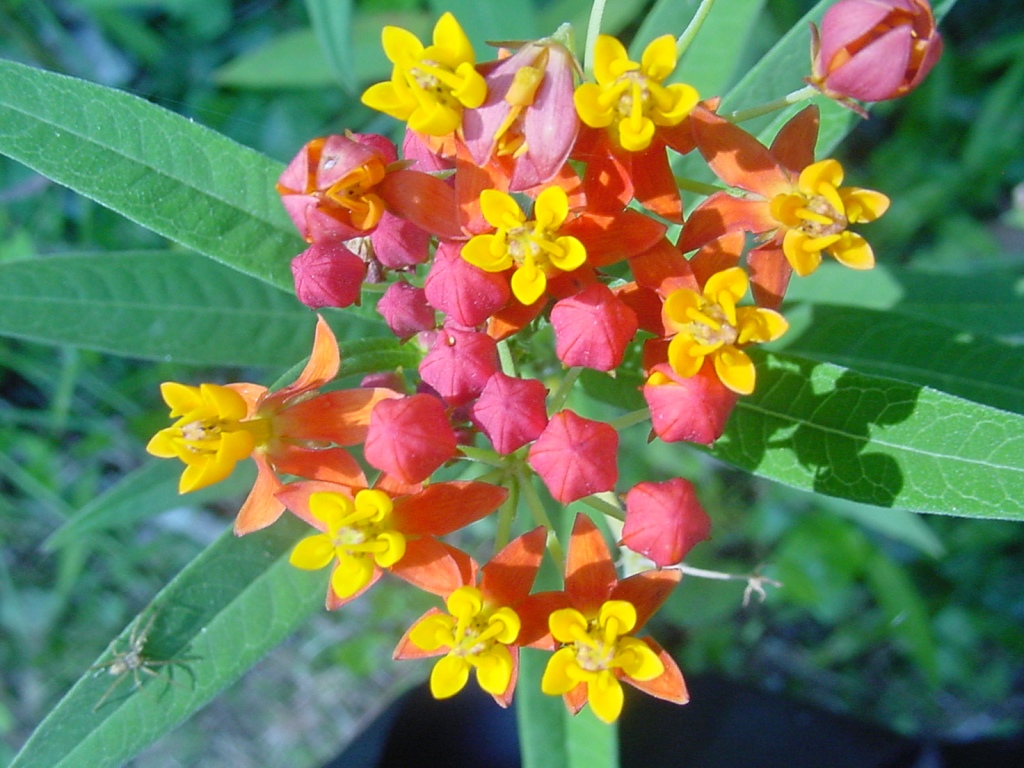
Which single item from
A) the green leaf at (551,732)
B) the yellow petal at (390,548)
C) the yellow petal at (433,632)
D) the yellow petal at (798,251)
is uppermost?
the yellow petal at (798,251)

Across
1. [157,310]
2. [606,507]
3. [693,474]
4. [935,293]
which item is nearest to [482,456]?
[606,507]

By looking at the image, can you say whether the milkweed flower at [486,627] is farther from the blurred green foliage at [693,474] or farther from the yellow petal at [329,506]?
the blurred green foliage at [693,474]

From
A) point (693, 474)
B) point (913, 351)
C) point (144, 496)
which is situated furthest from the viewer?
point (693, 474)

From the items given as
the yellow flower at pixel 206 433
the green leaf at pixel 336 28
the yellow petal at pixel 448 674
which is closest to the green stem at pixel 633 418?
the yellow petal at pixel 448 674

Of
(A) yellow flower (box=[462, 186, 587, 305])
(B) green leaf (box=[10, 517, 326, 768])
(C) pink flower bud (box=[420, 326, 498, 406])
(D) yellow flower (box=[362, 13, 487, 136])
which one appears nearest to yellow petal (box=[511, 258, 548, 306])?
(A) yellow flower (box=[462, 186, 587, 305])

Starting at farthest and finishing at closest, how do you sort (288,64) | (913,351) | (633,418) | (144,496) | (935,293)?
1. (288,64)
2. (935,293)
3. (144,496)
4. (913,351)
5. (633,418)

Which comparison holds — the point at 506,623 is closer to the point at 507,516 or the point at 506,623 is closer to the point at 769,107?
the point at 507,516
